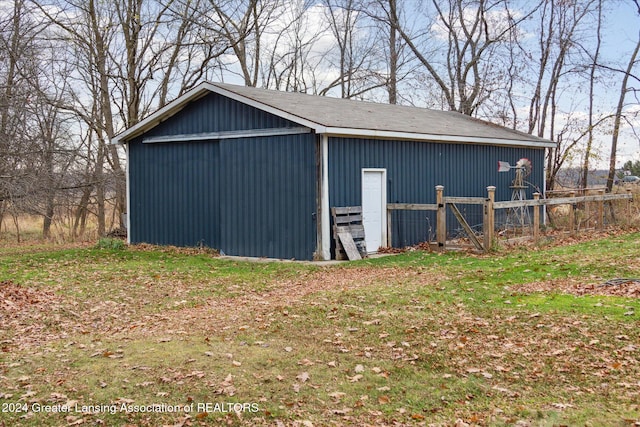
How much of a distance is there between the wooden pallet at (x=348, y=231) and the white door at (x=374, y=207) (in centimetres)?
32

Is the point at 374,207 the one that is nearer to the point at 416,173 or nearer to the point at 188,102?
the point at 416,173

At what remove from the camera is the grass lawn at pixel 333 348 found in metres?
5.35

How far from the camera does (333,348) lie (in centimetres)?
693

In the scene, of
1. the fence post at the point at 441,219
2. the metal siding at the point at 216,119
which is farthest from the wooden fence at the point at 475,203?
the metal siding at the point at 216,119

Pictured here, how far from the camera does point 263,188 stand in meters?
14.9

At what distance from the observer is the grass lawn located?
5.35 m

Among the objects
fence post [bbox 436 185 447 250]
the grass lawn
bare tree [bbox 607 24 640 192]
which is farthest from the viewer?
bare tree [bbox 607 24 640 192]

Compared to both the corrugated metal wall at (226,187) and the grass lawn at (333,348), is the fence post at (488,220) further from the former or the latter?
the corrugated metal wall at (226,187)

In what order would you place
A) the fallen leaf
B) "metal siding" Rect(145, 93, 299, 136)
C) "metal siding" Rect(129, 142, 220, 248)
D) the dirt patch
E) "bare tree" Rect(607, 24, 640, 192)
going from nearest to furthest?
Result: the fallen leaf, the dirt patch, "metal siding" Rect(145, 93, 299, 136), "metal siding" Rect(129, 142, 220, 248), "bare tree" Rect(607, 24, 640, 192)

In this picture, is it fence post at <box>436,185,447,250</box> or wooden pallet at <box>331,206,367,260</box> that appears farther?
fence post at <box>436,185,447,250</box>

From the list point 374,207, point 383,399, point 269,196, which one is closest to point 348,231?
point 374,207

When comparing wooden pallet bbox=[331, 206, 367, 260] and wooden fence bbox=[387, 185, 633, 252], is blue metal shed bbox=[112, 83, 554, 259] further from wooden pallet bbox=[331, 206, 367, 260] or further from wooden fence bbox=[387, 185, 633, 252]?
wooden fence bbox=[387, 185, 633, 252]

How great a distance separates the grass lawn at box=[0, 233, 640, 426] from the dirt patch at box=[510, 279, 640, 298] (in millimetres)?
29

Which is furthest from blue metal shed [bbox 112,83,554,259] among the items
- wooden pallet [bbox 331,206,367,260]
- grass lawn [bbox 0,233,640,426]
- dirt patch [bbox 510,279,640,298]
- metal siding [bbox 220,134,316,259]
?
dirt patch [bbox 510,279,640,298]
